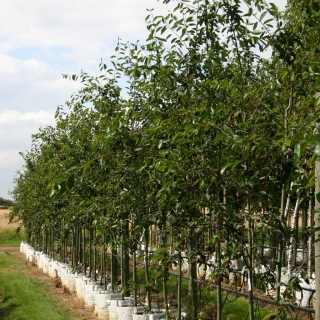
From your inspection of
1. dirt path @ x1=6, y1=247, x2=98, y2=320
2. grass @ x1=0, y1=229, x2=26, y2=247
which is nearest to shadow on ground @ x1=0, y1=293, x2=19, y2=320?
dirt path @ x1=6, y1=247, x2=98, y2=320

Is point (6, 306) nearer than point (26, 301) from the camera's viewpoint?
Yes

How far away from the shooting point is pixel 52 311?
Answer: 11.2 m

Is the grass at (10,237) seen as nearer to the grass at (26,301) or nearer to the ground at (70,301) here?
the ground at (70,301)

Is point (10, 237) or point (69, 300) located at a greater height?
point (69, 300)

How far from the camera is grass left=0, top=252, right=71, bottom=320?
10859 mm

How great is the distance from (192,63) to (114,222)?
286 centimetres

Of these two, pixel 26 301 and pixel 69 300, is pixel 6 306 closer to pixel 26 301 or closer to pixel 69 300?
pixel 26 301

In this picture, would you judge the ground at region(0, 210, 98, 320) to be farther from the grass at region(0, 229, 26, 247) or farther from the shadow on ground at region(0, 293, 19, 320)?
the grass at region(0, 229, 26, 247)

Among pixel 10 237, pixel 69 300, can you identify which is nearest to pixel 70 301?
pixel 69 300

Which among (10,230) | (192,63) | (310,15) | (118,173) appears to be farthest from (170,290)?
(10,230)

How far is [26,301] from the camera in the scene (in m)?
12.6

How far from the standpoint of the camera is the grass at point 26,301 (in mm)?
10859

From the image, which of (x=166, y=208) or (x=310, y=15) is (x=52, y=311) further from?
(x=310, y=15)

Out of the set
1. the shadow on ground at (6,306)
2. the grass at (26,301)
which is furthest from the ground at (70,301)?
the shadow on ground at (6,306)
